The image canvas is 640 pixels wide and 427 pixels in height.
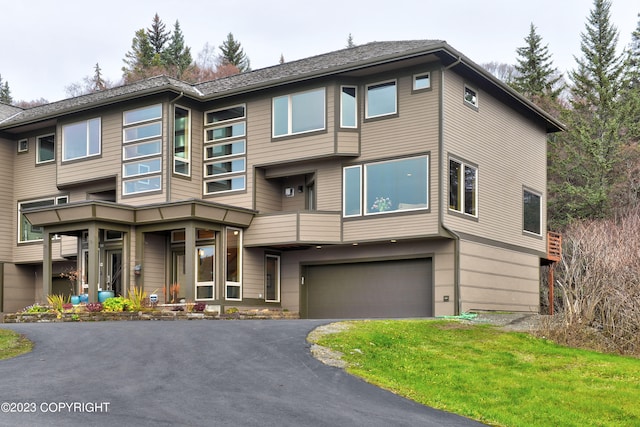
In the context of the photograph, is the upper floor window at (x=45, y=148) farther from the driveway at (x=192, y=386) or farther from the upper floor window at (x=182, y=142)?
the driveway at (x=192, y=386)

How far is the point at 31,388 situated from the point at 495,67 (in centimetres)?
6682

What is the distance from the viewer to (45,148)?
97.0ft

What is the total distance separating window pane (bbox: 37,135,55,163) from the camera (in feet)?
96.3

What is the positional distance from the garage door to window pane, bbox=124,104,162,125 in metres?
7.26

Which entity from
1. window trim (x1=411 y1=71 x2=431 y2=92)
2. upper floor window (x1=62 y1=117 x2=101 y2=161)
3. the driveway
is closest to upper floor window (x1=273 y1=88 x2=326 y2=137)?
window trim (x1=411 y1=71 x2=431 y2=92)

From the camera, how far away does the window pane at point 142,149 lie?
24922 mm

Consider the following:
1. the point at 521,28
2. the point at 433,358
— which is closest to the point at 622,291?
the point at 433,358

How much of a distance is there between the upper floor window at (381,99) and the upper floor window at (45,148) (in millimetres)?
13362

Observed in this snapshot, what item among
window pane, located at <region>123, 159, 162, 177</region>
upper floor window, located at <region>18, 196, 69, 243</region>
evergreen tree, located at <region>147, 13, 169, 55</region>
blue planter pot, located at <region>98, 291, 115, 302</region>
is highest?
evergreen tree, located at <region>147, 13, 169, 55</region>

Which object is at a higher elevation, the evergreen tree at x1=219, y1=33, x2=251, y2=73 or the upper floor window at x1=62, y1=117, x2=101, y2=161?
the evergreen tree at x1=219, y1=33, x2=251, y2=73

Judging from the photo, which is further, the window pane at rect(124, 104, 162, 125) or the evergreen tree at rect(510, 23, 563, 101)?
the evergreen tree at rect(510, 23, 563, 101)

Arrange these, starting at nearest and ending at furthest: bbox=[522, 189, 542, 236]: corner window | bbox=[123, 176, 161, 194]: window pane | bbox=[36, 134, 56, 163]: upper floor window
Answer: bbox=[123, 176, 161, 194]: window pane < bbox=[522, 189, 542, 236]: corner window < bbox=[36, 134, 56, 163]: upper floor window

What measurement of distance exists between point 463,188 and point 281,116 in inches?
247

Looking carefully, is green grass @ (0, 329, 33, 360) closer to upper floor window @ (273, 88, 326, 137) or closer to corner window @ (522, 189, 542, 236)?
upper floor window @ (273, 88, 326, 137)
